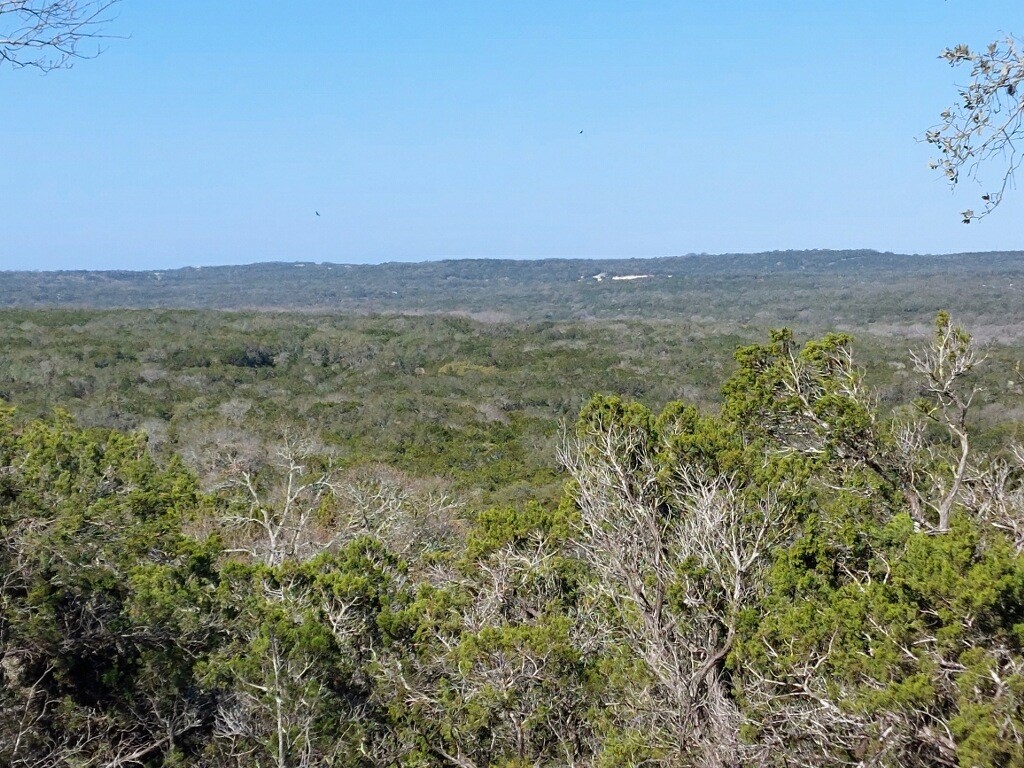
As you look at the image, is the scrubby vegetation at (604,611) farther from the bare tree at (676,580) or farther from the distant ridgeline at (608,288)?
the distant ridgeline at (608,288)

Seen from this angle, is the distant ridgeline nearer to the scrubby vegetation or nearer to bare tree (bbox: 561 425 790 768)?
the scrubby vegetation

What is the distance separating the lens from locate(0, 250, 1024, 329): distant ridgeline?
87.9 meters

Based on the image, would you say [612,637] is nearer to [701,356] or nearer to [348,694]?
[348,694]

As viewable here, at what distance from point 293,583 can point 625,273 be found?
154 metres

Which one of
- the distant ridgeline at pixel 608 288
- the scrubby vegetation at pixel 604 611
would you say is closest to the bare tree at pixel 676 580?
the scrubby vegetation at pixel 604 611

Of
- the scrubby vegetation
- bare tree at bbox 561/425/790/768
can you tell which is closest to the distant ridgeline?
the scrubby vegetation

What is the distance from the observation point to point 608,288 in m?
130

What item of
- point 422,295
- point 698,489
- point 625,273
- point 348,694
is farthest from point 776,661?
point 625,273

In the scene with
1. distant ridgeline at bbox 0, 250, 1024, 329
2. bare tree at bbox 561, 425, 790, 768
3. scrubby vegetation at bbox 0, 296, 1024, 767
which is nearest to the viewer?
scrubby vegetation at bbox 0, 296, 1024, 767

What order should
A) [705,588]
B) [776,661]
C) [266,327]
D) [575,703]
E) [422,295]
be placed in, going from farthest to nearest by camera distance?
[422,295]
[266,327]
[575,703]
[705,588]
[776,661]

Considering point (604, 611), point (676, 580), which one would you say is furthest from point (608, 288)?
point (676, 580)

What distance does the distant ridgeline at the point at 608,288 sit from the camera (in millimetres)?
87875

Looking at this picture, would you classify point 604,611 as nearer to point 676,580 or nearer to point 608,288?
point 676,580

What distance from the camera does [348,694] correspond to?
9.07 meters
